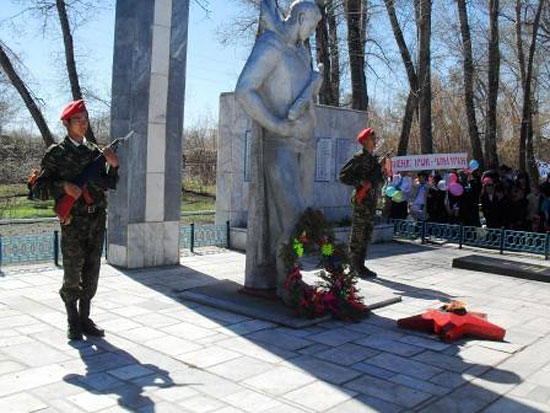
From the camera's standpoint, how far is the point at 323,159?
A: 39.3ft

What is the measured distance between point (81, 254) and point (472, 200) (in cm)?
965

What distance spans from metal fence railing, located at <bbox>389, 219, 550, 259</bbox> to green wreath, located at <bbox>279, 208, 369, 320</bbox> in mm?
5775

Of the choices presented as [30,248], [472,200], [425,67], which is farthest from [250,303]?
[425,67]

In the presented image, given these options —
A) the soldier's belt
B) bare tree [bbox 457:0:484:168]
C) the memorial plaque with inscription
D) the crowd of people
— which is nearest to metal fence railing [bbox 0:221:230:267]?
the soldier's belt

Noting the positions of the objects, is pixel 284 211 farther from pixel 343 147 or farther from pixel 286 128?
pixel 343 147

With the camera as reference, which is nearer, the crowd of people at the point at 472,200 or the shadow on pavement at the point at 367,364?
the shadow on pavement at the point at 367,364

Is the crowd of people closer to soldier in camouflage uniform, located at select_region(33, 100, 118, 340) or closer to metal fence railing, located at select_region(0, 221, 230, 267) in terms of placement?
metal fence railing, located at select_region(0, 221, 230, 267)

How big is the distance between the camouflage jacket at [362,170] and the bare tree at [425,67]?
1038 cm

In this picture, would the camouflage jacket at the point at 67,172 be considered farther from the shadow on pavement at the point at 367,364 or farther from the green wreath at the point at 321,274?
the green wreath at the point at 321,274

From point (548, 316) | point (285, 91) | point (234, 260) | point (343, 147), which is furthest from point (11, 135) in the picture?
point (548, 316)

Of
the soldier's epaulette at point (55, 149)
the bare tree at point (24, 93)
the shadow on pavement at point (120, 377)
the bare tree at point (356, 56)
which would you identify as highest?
the bare tree at point (356, 56)

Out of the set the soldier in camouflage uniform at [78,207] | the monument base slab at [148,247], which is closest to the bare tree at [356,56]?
the monument base slab at [148,247]

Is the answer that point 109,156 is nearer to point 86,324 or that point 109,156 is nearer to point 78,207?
point 78,207

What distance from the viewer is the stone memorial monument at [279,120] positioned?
5719 millimetres
